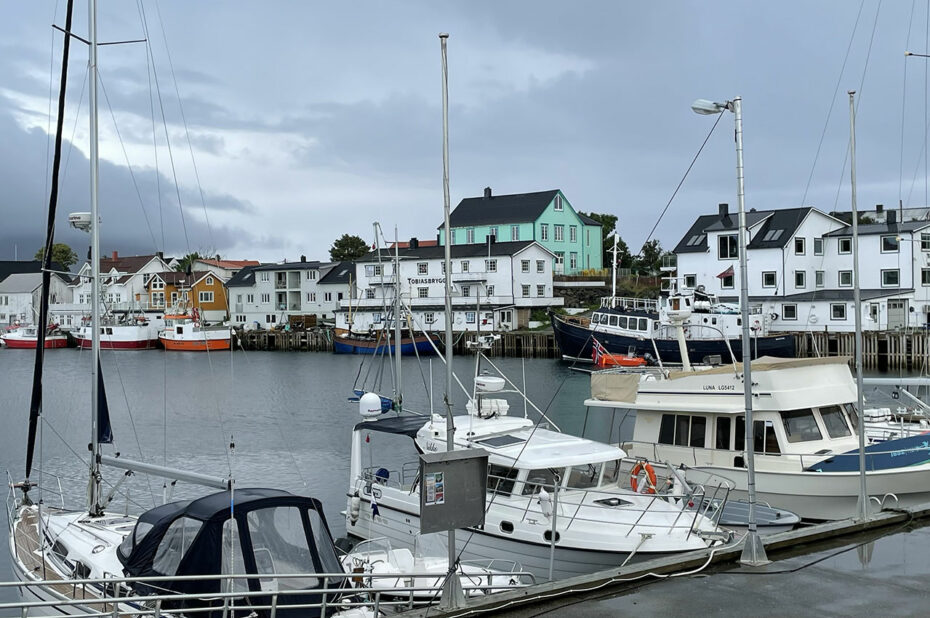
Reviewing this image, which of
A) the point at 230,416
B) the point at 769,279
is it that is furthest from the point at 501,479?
the point at 769,279

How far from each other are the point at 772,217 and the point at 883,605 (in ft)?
223

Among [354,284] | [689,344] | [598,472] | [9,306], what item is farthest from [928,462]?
[9,306]

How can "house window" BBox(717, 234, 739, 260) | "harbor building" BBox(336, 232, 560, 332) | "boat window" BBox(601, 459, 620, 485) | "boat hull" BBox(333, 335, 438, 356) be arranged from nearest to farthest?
1. "boat window" BBox(601, 459, 620, 485)
2. "house window" BBox(717, 234, 739, 260)
3. "boat hull" BBox(333, 335, 438, 356)
4. "harbor building" BBox(336, 232, 560, 332)

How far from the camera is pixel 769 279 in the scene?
230 feet

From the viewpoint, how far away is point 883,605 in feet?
33.0

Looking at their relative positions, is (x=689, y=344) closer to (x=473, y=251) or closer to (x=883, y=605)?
(x=473, y=251)

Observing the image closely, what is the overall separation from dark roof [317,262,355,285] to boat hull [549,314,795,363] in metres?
36.6

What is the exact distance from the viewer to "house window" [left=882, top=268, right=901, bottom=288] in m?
66.9

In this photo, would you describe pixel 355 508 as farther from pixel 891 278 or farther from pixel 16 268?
pixel 16 268

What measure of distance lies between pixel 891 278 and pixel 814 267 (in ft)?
19.2

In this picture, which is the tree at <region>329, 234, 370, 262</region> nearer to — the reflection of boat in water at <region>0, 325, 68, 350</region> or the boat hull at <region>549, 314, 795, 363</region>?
the reflection of boat in water at <region>0, 325, 68, 350</region>

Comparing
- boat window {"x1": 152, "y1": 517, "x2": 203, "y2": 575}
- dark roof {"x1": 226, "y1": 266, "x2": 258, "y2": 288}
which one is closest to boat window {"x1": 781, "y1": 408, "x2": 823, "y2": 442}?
boat window {"x1": 152, "y1": 517, "x2": 203, "y2": 575}

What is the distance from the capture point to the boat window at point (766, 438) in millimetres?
19297

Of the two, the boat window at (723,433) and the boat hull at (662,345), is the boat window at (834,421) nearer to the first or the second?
the boat window at (723,433)
